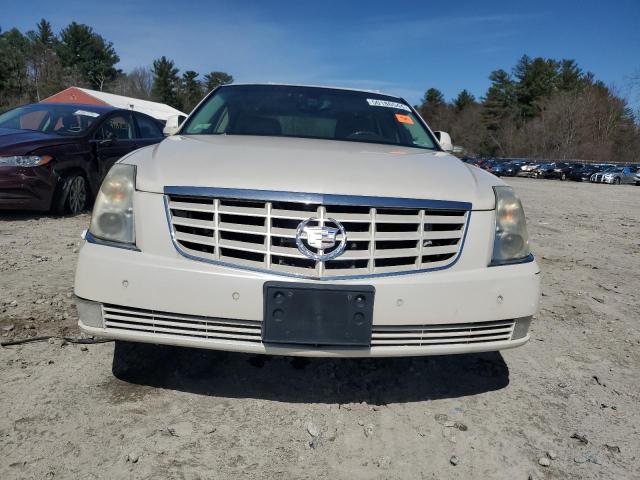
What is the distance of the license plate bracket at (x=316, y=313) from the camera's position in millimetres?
1896

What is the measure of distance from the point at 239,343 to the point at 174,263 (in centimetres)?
41

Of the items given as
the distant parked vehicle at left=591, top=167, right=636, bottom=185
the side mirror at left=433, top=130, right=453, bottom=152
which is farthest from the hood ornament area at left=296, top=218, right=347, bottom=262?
the distant parked vehicle at left=591, top=167, right=636, bottom=185

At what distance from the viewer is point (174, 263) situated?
1975mm

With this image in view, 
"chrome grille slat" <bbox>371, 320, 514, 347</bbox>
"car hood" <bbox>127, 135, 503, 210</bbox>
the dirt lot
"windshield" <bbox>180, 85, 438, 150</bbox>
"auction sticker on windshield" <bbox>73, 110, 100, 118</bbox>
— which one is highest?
"windshield" <bbox>180, 85, 438, 150</bbox>

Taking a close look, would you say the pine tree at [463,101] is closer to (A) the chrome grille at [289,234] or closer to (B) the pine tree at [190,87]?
(B) the pine tree at [190,87]

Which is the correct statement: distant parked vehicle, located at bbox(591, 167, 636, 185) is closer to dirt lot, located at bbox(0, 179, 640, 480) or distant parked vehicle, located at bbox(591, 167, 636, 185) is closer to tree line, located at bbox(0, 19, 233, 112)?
dirt lot, located at bbox(0, 179, 640, 480)

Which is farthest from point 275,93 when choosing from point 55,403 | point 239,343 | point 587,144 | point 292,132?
point 587,144

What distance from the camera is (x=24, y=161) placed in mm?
5609

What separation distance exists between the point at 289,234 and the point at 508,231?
40.2 inches

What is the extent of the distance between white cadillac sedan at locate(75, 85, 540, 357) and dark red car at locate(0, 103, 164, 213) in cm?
423

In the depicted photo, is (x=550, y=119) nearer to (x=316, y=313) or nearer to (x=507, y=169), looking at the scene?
(x=507, y=169)

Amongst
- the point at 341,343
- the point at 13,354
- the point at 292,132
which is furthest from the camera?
the point at 292,132

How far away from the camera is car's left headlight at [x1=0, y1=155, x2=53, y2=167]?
5.55 metres

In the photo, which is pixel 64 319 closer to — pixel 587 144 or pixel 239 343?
pixel 239 343
